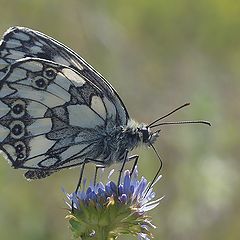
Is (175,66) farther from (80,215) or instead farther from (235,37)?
(80,215)

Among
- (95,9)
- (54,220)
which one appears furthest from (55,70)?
(95,9)

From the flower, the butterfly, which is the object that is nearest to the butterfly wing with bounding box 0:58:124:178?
the butterfly

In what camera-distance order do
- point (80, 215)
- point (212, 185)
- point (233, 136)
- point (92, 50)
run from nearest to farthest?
point (80, 215) → point (212, 185) → point (233, 136) → point (92, 50)

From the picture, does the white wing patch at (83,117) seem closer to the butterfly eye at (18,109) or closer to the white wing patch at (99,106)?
the white wing patch at (99,106)

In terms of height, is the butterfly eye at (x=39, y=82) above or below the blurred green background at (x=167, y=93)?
below

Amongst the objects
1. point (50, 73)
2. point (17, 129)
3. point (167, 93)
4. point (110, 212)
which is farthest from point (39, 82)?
point (167, 93)

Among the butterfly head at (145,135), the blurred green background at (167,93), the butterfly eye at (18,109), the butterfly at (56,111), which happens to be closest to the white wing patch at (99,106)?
the butterfly at (56,111)
